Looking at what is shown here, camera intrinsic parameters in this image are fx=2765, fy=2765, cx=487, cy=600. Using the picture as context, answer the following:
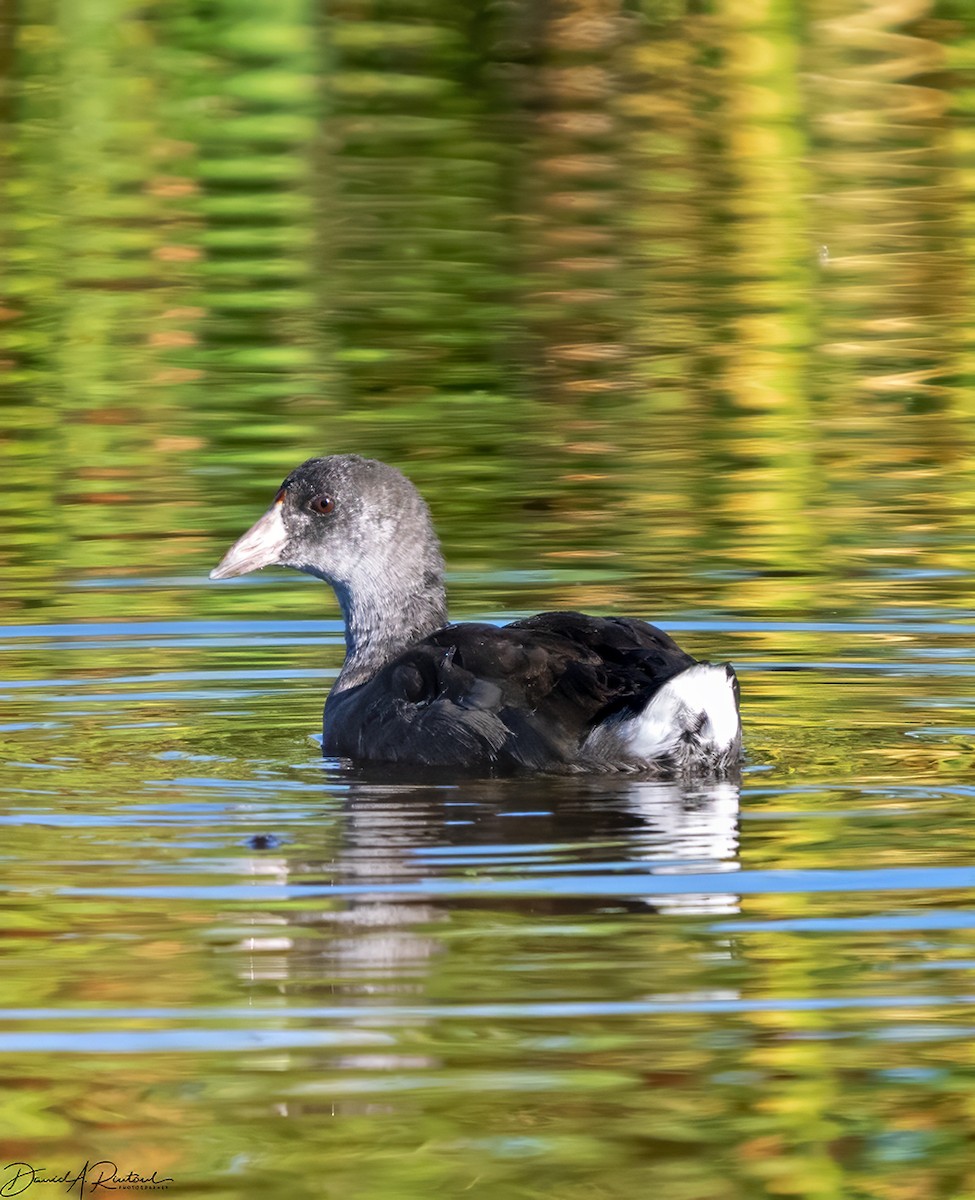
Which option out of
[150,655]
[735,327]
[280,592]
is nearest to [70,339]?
[735,327]

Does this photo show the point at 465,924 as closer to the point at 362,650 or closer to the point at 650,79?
the point at 362,650

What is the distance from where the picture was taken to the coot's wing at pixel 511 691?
7.70 meters

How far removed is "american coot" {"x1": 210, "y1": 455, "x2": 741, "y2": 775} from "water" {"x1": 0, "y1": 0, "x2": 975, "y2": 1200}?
0.16 meters

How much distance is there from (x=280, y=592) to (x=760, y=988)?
555 centimetres

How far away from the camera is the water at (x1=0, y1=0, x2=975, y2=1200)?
5.29m

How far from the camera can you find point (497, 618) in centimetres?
995

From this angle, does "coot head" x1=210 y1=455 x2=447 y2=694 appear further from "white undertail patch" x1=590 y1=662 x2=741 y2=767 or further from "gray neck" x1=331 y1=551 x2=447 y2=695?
"white undertail patch" x1=590 y1=662 x2=741 y2=767

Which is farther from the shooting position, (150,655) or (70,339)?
(70,339)

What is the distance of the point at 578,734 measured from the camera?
25.2 feet

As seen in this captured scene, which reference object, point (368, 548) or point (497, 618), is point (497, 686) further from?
point (497, 618)
